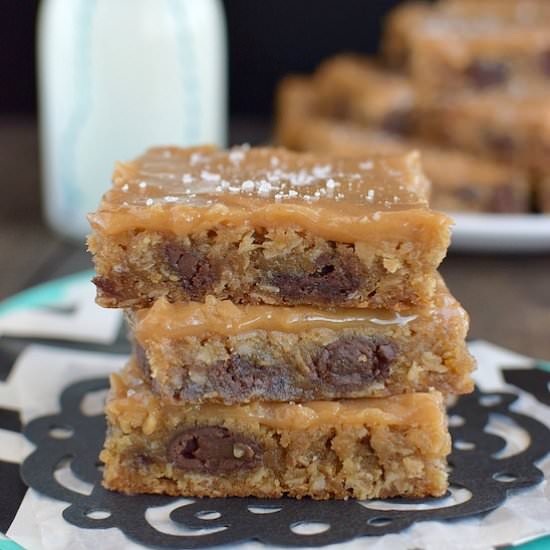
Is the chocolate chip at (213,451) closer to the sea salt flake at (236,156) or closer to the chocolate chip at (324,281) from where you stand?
the chocolate chip at (324,281)

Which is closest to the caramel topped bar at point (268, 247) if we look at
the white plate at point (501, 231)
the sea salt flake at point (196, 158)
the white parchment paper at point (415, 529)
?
the sea salt flake at point (196, 158)

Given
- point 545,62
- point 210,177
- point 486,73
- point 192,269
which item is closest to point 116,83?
point 486,73

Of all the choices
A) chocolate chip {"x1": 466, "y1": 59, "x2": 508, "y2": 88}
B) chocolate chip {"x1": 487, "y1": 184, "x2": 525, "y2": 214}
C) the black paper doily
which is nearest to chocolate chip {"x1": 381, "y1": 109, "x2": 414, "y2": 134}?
chocolate chip {"x1": 466, "y1": 59, "x2": 508, "y2": 88}

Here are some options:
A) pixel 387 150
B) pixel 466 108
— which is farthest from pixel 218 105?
pixel 466 108

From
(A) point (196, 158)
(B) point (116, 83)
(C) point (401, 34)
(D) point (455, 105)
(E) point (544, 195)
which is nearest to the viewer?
(A) point (196, 158)

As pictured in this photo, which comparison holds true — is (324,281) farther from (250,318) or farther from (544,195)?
(544,195)
